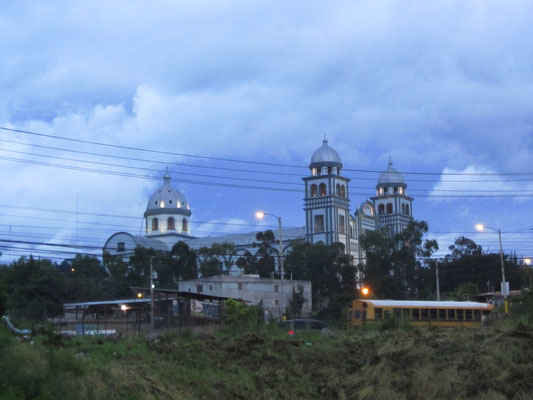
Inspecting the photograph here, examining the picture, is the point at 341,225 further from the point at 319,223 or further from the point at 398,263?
the point at 398,263

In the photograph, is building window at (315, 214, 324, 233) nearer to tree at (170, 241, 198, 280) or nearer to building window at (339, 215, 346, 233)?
building window at (339, 215, 346, 233)

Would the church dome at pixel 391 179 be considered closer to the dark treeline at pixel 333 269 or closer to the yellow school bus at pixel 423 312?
the dark treeline at pixel 333 269

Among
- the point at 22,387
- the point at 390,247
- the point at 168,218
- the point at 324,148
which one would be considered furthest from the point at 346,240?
the point at 22,387

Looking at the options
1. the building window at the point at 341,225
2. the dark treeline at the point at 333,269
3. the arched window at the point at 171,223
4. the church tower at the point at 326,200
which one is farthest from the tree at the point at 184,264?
the arched window at the point at 171,223

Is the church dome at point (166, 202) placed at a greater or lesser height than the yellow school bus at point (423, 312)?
greater

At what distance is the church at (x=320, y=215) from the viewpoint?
121625 millimetres

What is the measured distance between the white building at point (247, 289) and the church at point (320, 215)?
1075 inches

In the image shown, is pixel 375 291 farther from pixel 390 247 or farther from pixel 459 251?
pixel 459 251

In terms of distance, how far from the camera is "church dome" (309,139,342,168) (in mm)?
123188

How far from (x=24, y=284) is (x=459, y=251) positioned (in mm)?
67365

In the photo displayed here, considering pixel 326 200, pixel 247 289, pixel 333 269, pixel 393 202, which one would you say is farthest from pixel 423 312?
pixel 393 202

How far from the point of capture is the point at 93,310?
63.2 m

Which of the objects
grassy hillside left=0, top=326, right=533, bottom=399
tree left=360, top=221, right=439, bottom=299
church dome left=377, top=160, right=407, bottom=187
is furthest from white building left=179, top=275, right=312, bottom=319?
church dome left=377, top=160, right=407, bottom=187

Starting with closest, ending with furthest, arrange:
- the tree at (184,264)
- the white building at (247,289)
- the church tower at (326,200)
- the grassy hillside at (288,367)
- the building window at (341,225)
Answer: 1. the grassy hillside at (288,367)
2. the white building at (247,289)
3. the tree at (184,264)
4. the church tower at (326,200)
5. the building window at (341,225)
